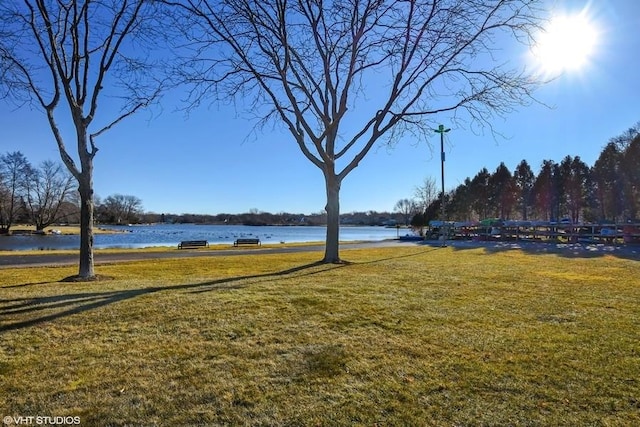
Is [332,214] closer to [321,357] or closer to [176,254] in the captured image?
[321,357]

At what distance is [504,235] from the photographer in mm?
27672

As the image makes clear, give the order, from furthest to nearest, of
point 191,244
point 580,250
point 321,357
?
point 191,244 → point 580,250 → point 321,357

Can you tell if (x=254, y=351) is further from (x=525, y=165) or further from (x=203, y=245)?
(x=525, y=165)

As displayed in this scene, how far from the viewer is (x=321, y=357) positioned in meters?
3.70

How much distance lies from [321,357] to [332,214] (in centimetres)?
901

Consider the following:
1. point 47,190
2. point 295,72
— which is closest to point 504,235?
point 295,72

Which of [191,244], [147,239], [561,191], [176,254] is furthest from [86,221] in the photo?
[561,191]

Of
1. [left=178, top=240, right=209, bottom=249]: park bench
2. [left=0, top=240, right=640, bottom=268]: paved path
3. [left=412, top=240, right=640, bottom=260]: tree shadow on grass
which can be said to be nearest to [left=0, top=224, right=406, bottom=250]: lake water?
[left=178, top=240, right=209, bottom=249]: park bench

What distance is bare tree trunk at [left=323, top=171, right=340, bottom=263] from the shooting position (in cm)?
1245

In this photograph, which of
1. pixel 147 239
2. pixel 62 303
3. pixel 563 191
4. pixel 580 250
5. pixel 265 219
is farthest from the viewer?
pixel 265 219

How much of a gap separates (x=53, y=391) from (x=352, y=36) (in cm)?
1177

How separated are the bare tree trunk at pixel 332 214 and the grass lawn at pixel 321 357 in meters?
5.59

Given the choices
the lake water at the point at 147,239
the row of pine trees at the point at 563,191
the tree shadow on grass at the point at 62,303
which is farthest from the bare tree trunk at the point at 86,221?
the row of pine trees at the point at 563,191

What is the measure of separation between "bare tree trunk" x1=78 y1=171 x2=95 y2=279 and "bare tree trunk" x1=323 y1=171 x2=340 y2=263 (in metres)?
6.46
